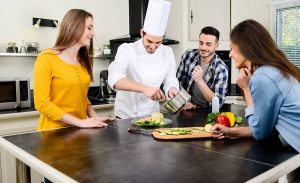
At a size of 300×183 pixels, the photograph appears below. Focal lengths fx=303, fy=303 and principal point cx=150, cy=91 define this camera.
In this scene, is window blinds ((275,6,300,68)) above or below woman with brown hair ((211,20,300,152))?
above

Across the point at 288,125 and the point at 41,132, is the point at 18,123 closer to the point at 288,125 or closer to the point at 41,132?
the point at 41,132

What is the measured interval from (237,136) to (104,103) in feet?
6.20

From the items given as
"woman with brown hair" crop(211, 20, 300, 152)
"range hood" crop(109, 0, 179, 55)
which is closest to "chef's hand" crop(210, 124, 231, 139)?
"woman with brown hair" crop(211, 20, 300, 152)

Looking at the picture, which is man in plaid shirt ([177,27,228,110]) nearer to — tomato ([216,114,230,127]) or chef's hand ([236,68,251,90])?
chef's hand ([236,68,251,90])

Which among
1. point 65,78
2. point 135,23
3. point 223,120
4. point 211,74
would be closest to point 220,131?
point 223,120

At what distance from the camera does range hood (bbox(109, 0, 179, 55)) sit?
3545mm

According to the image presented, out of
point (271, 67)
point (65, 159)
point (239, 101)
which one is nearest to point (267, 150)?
point (271, 67)

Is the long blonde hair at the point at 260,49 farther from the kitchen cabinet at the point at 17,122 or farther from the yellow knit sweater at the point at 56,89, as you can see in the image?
the kitchen cabinet at the point at 17,122

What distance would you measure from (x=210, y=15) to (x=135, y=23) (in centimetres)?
93

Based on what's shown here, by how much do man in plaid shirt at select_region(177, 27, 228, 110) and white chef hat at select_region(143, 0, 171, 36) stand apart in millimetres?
476

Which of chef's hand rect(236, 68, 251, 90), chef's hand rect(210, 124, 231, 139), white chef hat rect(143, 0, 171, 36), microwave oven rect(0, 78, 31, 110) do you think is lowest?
chef's hand rect(210, 124, 231, 139)

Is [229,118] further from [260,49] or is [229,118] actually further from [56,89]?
[56,89]

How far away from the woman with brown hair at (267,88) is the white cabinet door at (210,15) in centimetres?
249

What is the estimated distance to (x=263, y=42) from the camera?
50.2 inches
